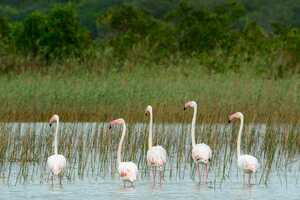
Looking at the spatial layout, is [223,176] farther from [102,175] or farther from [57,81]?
[57,81]

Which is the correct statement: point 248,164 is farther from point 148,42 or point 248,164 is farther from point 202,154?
point 148,42

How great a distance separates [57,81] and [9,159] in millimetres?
7110

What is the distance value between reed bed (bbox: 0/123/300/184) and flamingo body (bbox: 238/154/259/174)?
531 millimetres

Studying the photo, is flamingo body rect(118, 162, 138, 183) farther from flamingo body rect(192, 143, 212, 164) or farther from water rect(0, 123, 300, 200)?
flamingo body rect(192, 143, 212, 164)

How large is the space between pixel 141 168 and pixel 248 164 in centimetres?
225

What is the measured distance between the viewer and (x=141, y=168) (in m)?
16.0

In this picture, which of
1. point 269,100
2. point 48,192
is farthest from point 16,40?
point 48,192

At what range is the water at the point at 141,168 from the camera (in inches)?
548

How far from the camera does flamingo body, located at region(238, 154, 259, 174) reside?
14.3 m

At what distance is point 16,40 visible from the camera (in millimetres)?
36875

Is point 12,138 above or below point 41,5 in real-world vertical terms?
below

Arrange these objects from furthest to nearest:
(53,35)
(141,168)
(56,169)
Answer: (53,35) < (141,168) < (56,169)

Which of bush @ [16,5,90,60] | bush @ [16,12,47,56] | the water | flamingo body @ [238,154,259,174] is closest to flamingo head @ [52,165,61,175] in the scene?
the water

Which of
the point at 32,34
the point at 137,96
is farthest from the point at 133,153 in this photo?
the point at 32,34
